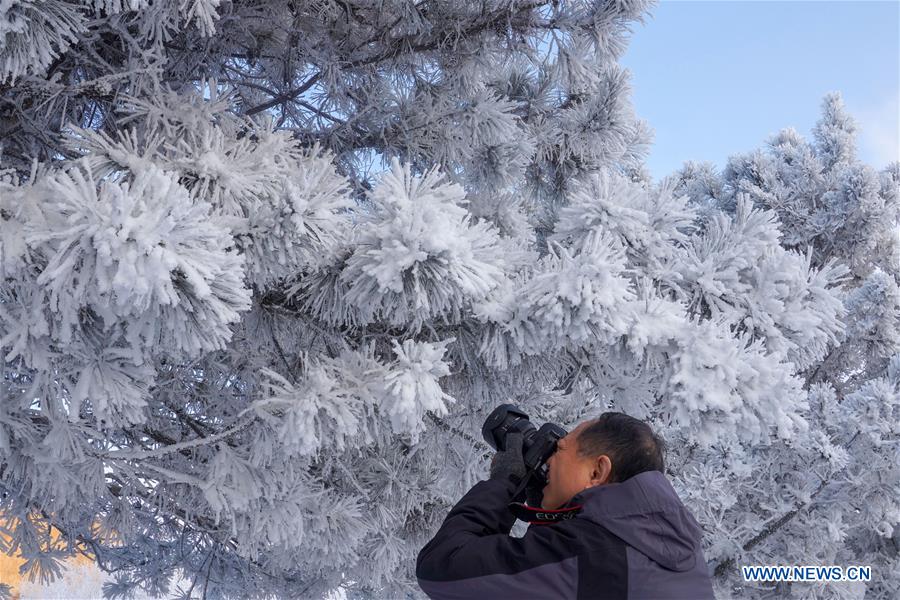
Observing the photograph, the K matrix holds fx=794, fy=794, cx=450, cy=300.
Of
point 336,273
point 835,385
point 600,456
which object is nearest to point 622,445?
point 600,456

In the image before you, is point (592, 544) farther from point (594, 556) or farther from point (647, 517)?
point (647, 517)

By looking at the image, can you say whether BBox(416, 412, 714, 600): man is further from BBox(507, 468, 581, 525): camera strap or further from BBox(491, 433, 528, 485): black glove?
BBox(491, 433, 528, 485): black glove

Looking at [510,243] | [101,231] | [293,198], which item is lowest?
[101,231]

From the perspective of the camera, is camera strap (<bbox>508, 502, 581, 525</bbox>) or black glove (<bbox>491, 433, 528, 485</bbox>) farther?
black glove (<bbox>491, 433, 528, 485</bbox>)

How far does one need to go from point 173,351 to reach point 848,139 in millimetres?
7888

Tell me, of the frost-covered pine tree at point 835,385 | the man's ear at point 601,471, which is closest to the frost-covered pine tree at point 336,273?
the man's ear at point 601,471

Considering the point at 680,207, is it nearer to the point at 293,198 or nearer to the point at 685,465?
the point at 293,198

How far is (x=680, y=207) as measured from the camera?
2221 mm

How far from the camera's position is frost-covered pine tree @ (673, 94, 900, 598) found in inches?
189

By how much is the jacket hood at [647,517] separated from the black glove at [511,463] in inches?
9.6

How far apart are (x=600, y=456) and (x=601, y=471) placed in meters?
0.03

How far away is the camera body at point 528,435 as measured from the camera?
6.31 ft

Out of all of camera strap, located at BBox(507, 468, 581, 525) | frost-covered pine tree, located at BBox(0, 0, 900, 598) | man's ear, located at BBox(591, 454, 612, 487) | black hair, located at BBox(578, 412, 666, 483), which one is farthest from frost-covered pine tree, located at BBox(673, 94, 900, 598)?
camera strap, located at BBox(507, 468, 581, 525)

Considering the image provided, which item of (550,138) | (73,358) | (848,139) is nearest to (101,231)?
(73,358)
